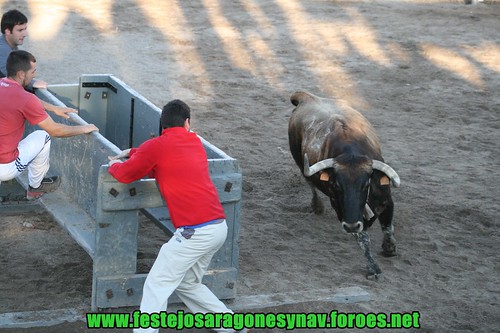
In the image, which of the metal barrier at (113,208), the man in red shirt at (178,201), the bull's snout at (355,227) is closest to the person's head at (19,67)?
the metal barrier at (113,208)

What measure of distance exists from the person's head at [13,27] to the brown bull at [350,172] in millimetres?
3125

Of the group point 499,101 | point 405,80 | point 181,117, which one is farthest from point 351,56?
point 181,117

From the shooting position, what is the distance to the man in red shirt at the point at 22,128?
7.85m

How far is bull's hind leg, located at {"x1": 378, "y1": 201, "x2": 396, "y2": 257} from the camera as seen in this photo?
9539 mm

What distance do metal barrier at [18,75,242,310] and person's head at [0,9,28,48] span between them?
1.97 feet

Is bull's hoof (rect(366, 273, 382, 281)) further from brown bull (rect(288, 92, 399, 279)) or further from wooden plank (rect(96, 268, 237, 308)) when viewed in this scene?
wooden plank (rect(96, 268, 237, 308))

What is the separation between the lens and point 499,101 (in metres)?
15.4

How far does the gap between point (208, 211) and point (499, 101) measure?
31.2 ft

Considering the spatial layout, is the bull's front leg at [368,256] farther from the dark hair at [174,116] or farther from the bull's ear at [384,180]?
the dark hair at [174,116]

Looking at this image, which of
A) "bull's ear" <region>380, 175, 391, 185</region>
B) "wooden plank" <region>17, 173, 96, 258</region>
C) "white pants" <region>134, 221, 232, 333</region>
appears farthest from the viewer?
"bull's ear" <region>380, 175, 391, 185</region>

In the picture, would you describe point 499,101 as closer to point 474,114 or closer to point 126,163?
point 474,114

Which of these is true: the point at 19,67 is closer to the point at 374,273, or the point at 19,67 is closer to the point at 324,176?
the point at 324,176

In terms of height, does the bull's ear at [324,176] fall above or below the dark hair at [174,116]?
below

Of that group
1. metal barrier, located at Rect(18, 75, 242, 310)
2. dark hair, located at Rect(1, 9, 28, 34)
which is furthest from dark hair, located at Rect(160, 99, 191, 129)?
dark hair, located at Rect(1, 9, 28, 34)
